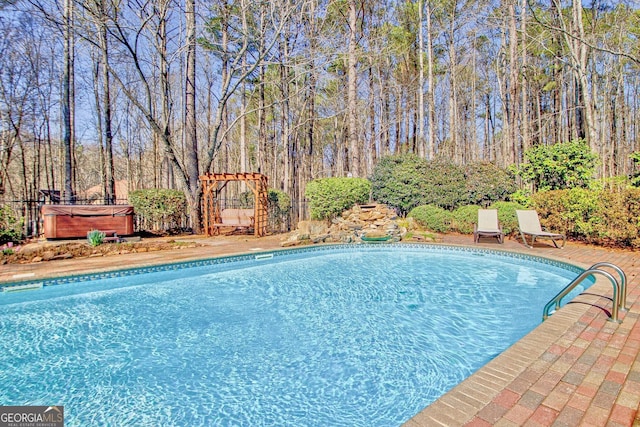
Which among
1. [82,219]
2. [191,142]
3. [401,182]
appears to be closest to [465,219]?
[401,182]

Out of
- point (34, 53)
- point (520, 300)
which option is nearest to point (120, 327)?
point (520, 300)

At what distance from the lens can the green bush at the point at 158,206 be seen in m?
11.2

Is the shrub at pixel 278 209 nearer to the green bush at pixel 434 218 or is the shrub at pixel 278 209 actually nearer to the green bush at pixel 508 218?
the green bush at pixel 434 218

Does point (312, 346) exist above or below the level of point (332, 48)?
below

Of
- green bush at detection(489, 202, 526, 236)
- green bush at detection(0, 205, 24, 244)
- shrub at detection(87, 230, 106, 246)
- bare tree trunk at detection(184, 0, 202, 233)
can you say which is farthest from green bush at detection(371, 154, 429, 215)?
green bush at detection(0, 205, 24, 244)

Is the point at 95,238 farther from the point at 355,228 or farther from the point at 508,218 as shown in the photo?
the point at 508,218

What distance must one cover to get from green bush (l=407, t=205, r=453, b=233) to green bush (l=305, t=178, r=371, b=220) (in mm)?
2301

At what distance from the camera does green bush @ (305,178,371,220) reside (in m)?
11.4

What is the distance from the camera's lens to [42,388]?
9.73 feet

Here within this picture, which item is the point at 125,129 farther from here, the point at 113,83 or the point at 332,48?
the point at 332,48

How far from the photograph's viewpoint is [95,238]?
8188 millimetres

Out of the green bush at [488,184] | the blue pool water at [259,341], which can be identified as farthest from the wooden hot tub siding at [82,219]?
the green bush at [488,184]

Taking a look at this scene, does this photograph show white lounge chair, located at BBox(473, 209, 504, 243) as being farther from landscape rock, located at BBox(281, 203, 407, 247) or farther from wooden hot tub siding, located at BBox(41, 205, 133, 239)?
wooden hot tub siding, located at BBox(41, 205, 133, 239)

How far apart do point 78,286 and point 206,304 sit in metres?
2.37
